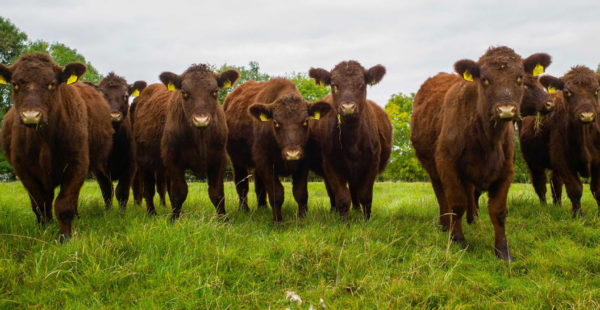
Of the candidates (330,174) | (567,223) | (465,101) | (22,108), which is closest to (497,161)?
(465,101)

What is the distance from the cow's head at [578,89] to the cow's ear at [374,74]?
309 centimetres

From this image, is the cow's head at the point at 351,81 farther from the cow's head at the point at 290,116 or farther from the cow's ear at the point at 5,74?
the cow's ear at the point at 5,74

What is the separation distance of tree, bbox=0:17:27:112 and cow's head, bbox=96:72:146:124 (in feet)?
70.8

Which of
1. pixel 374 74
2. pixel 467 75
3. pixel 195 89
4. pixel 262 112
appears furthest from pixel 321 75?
pixel 467 75

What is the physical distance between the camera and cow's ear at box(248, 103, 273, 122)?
6.96 m

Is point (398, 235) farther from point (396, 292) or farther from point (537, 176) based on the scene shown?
point (537, 176)

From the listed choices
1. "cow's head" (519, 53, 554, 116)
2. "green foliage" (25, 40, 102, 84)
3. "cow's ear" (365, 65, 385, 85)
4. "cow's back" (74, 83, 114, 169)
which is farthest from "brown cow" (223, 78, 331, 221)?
"green foliage" (25, 40, 102, 84)

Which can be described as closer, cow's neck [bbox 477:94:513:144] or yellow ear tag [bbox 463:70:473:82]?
cow's neck [bbox 477:94:513:144]

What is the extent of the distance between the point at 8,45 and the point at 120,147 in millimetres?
25261

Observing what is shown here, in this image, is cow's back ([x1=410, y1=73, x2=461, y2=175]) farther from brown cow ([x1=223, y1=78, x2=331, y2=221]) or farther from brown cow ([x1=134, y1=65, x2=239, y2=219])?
brown cow ([x1=134, y1=65, x2=239, y2=219])

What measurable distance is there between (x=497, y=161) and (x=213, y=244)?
11.4 ft

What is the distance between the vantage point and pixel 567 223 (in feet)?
20.8

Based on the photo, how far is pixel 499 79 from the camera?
4.89 meters

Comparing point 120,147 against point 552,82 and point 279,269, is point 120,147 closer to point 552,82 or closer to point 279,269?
point 279,269
